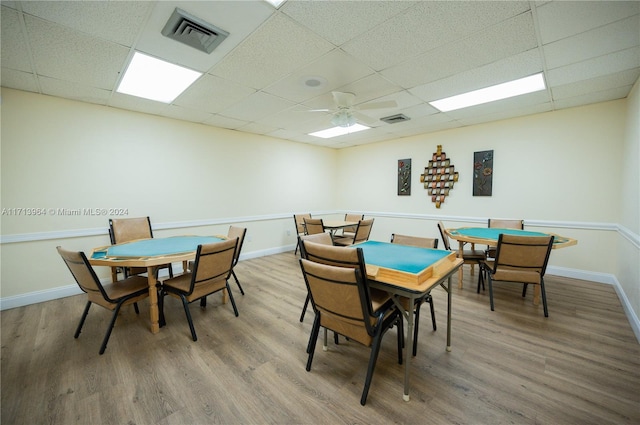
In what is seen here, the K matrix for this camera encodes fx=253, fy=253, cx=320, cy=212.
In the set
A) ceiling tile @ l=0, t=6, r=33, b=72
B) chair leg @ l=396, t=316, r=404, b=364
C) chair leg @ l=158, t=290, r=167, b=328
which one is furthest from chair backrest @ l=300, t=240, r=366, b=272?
ceiling tile @ l=0, t=6, r=33, b=72

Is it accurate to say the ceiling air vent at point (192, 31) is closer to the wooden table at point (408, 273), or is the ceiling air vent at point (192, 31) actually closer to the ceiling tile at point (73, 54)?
the ceiling tile at point (73, 54)

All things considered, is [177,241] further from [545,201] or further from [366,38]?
[545,201]

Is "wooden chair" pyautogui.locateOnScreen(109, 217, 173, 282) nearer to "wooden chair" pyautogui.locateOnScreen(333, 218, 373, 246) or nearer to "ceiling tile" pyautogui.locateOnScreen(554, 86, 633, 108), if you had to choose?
"wooden chair" pyautogui.locateOnScreen(333, 218, 373, 246)

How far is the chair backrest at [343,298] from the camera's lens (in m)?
1.44

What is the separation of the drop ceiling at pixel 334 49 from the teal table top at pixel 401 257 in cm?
176

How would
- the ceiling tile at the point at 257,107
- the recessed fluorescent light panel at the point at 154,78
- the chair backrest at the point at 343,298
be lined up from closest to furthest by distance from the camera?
1. the chair backrest at the point at 343,298
2. the recessed fluorescent light panel at the point at 154,78
3. the ceiling tile at the point at 257,107

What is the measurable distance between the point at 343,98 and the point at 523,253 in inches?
99.6

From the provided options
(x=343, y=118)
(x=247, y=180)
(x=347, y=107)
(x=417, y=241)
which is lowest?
(x=417, y=241)

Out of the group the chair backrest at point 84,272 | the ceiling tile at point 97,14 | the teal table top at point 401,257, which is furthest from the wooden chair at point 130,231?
the teal table top at point 401,257

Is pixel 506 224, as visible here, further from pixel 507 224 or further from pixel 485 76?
pixel 485 76

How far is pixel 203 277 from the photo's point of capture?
2262mm

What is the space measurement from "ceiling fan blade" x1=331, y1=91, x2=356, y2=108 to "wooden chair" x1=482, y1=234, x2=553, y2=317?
2.19 m

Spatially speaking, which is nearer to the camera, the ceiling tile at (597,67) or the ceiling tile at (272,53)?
the ceiling tile at (272,53)

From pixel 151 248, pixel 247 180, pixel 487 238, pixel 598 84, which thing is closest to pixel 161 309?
pixel 151 248
